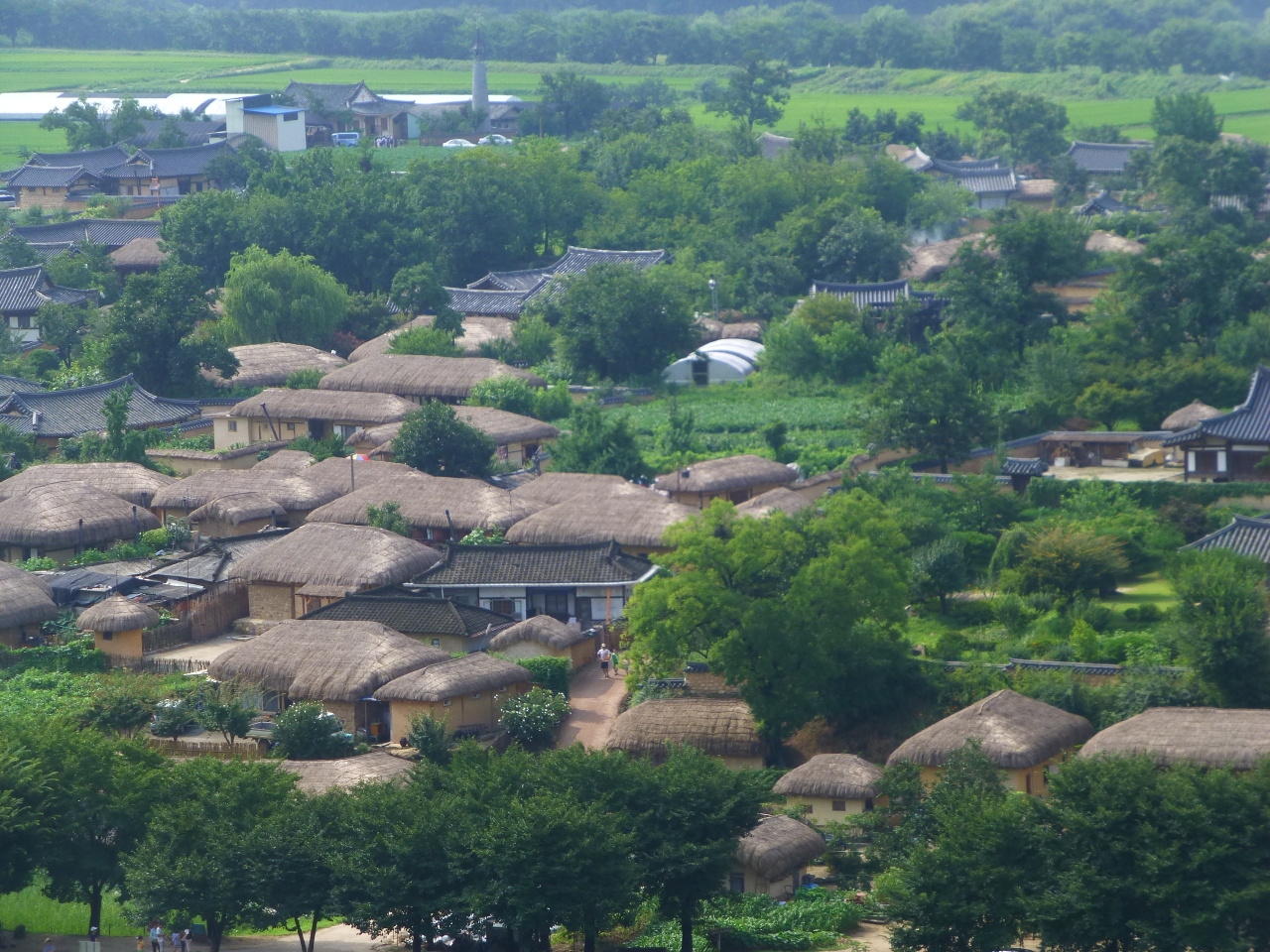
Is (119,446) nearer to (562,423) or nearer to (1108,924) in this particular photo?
(562,423)

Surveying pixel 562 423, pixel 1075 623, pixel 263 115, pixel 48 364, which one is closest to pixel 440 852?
pixel 1075 623

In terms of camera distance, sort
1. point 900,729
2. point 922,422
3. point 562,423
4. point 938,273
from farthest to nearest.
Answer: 1. point 938,273
2. point 562,423
3. point 922,422
4. point 900,729

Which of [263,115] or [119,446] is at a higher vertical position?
[263,115]

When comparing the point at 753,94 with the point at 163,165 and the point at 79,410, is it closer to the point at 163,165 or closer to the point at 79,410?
the point at 163,165

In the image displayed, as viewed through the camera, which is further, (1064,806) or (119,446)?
(119,446)

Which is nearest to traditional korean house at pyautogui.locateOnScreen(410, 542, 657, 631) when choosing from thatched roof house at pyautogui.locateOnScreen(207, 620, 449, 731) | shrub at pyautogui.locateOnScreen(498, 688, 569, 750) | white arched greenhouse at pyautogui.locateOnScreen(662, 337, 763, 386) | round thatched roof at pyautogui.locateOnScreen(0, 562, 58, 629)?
thatched roof house at pyautogui.locateOnScreen(207, 620, 449, 731)

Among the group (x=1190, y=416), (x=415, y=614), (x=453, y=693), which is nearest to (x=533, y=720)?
(x=453, y=693)
